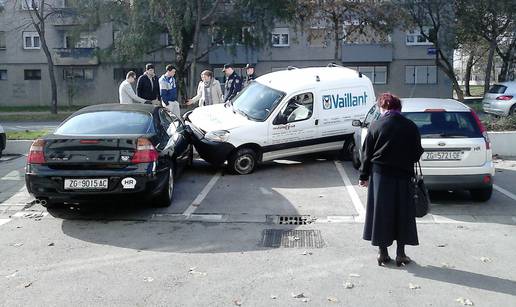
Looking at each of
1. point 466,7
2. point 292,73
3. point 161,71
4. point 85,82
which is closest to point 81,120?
point 292,73

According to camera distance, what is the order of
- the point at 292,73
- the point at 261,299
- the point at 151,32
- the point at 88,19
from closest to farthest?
1. the point at 261,299
2. the point at 292,73
3. the point at 151,32
4. the point at 88,19

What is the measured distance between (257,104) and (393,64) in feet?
122

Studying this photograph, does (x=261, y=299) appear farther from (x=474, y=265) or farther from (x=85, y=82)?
(x=85, y=82)

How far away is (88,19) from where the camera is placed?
120 feet

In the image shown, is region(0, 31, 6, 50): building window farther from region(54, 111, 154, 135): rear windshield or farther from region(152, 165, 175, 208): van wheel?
region(152, 165, 175, 208): van wheel

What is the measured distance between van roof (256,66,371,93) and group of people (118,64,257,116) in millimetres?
1642

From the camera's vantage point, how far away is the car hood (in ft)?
36.3

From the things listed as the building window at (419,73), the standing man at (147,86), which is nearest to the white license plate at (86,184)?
the standing man at (147,86)

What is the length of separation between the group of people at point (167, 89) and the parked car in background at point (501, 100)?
1271 cm

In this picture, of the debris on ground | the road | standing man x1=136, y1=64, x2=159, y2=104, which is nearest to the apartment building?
standing man x1=136, y1=64, x2=159, y2=104

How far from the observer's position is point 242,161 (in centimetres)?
1102

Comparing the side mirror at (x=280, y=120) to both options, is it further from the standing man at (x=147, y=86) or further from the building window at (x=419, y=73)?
the building window at (x=419, y=73)

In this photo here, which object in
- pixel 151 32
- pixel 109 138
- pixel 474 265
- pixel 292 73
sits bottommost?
pixel 474 265

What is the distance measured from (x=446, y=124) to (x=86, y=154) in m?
5.25
